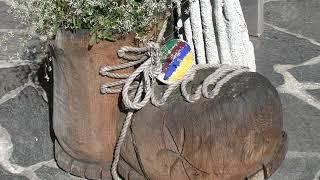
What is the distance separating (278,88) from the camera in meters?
3.70

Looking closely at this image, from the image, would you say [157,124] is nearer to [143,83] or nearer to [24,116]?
[143,83]

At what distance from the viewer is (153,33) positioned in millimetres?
2674

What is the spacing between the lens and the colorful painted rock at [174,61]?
8.93 ft

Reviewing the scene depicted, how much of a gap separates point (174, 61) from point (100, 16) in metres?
0.43

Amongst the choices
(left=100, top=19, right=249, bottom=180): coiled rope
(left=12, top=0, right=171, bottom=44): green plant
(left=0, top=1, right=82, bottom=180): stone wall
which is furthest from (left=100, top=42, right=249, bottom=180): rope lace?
(left=0, top=1, right=82, bottom=180): stone wall

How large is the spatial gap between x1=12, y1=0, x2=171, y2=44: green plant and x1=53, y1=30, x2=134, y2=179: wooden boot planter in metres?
0.05

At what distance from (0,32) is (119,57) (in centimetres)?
211

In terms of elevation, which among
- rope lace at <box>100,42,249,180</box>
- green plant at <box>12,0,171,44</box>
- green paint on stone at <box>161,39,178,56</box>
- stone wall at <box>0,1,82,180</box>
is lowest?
stone wall at <box>0,1,82,180</box>

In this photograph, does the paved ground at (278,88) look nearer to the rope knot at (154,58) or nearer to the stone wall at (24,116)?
the stone wall at (24,116)

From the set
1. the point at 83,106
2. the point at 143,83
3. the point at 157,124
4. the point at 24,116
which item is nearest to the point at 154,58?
the point at 143,83

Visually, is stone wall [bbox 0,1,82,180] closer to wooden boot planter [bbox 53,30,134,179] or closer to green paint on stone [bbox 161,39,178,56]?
wooden boot planter [bbox 53,30,134,179]

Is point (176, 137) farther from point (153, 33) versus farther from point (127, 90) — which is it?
point (153, 33)

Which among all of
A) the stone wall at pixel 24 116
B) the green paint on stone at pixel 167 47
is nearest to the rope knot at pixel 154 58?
the green paint on stone at pixel 167 47

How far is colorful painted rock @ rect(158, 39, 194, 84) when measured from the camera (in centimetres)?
272
